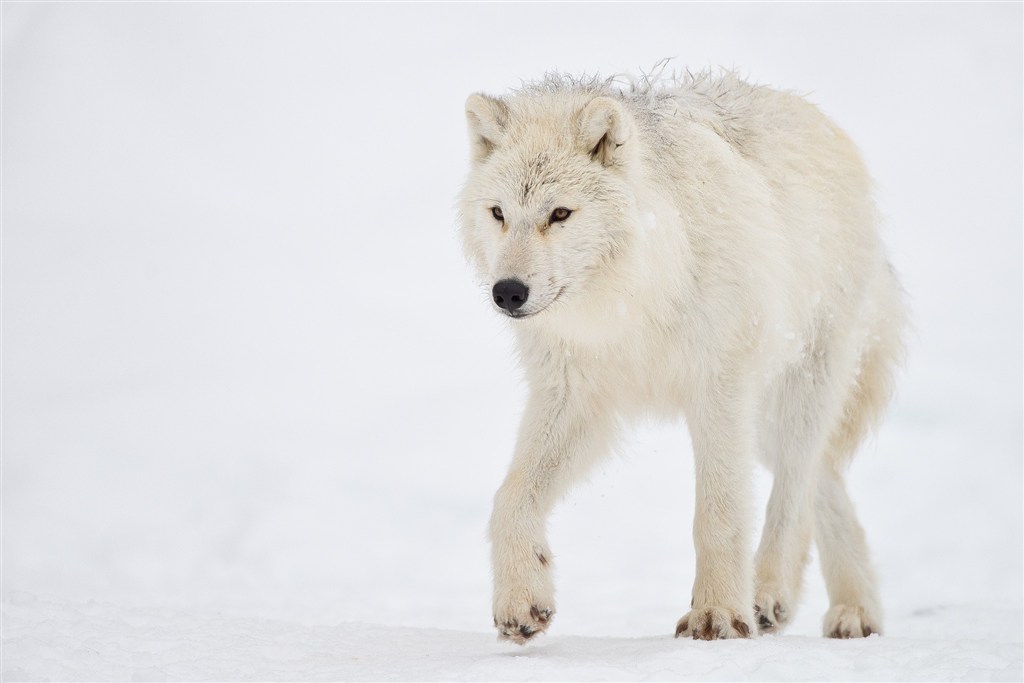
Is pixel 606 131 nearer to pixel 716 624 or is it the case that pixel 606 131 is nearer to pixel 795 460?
pixel 716 624

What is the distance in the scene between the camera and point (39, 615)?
16.7 ft

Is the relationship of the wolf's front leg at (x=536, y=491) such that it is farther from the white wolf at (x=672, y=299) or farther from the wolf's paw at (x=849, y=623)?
the wolf's paw at (x=849, y=623)

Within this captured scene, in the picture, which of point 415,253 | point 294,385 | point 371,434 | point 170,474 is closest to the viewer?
point 170,474

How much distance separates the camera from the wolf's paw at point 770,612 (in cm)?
577


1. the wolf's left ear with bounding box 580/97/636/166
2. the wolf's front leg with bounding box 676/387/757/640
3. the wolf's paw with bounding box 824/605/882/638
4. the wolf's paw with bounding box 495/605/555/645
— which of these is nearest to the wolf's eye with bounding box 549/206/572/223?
the wolf's left ear with bounding box 580/97/636/166

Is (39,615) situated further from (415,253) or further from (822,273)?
(415,253)

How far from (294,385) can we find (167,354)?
160 centimetres

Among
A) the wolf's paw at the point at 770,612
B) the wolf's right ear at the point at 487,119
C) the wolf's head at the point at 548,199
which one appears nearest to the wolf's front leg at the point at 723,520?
the wolf's paw at the point at 770,612

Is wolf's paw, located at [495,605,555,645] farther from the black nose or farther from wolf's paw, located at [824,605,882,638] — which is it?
wolf's paw, located at [824,605,882,638]

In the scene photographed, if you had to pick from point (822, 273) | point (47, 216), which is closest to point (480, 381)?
point (47, 216)

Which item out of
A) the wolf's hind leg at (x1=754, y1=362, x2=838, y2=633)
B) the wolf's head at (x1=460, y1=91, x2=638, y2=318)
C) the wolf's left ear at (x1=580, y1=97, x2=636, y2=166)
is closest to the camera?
the wolf's head at (x1=460, y1=91, x2=638, y2=318)

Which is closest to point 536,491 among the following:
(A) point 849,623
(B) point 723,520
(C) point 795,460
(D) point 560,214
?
(B) point 723,520

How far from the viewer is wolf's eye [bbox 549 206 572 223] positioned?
4.62 metres

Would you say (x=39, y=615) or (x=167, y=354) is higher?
(x=167, y=354)
